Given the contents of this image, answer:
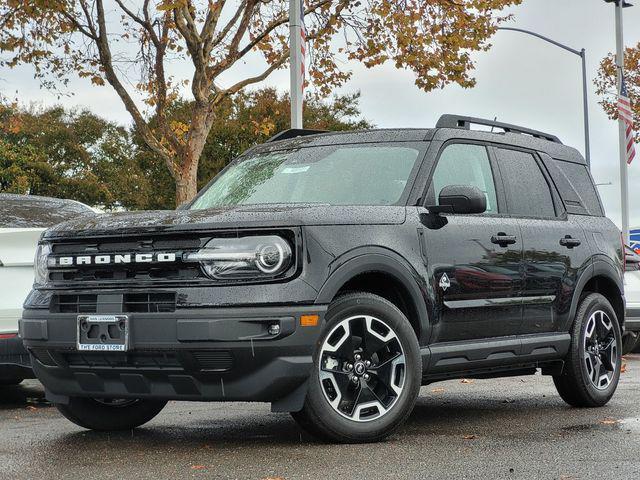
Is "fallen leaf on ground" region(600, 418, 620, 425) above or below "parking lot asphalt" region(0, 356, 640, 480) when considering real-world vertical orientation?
below

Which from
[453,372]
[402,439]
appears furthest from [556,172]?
[402,439]

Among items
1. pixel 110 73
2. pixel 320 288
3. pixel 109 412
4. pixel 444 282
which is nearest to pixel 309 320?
pixel 320 288

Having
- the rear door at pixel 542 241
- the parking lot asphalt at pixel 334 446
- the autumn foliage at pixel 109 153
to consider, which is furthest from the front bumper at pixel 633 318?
the autumn foliage at pixel 109 153

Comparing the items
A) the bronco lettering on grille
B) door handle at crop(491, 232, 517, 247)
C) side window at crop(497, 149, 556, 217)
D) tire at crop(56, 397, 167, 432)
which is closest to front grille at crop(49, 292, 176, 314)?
the bronco lettering on grille

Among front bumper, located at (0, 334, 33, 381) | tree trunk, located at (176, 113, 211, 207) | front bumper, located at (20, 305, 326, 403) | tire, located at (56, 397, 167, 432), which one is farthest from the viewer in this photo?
tree trunk, located at (176, 113, 211, 207)

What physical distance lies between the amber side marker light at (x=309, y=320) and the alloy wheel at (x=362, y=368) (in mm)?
195

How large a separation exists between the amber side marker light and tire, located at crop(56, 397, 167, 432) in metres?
1.53

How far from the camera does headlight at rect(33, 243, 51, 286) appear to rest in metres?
6.55

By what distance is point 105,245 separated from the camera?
6246 millimetres

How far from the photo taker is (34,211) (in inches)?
392

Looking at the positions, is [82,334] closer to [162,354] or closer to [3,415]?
[162,354]

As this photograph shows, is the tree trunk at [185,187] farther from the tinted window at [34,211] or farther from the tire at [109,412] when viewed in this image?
the tire at [109,412]

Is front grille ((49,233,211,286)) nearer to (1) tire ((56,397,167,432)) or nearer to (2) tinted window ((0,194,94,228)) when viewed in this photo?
(1) tire ((56,397,167,432))

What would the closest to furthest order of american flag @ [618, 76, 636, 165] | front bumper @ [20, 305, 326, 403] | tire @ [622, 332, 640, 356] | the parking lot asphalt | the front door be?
the parking lot asphalt → front bumper @ [20, 305, 326, 403] → the front door → tire @ [622, 332, 640, 356] → american flag @ [618, 76, 636, 165]
